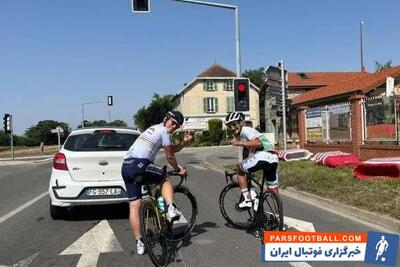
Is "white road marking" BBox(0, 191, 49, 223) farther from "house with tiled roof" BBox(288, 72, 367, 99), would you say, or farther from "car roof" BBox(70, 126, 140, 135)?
"house with tiled roof" BBox(288, 72, 367, 99)

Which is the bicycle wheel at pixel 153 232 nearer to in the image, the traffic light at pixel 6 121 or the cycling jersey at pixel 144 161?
the cycling jersey at pixel 144 161

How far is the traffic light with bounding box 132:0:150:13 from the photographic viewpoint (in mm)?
17745

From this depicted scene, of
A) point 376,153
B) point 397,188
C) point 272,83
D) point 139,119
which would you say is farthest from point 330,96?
point 139,119

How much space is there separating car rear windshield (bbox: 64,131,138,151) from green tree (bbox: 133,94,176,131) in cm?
8281

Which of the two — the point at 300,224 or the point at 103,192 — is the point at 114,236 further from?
the point at 300,224

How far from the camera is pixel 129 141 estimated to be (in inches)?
382

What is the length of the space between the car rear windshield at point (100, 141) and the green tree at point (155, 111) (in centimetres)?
8281

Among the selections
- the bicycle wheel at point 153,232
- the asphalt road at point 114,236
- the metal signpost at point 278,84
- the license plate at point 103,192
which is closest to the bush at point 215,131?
the metal signpost at point 278,84

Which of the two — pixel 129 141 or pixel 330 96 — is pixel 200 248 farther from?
pixel 330 96

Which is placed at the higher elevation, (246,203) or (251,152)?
(251,152)

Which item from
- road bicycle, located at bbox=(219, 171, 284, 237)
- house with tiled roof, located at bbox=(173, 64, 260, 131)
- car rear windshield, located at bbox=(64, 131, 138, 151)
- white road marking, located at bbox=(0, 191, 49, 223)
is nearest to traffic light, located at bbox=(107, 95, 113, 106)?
house with tiled roof, located at bbox=(173, 64, 260, 131)

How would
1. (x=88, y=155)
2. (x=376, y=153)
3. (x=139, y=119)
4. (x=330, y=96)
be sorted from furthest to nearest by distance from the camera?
1. (x=139, y=119)
2. (x=330, y=96)
3. (x=376, y=153)
4. (x=88, y=155)

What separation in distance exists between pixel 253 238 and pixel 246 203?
53cm

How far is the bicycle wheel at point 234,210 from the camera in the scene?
8195mm
